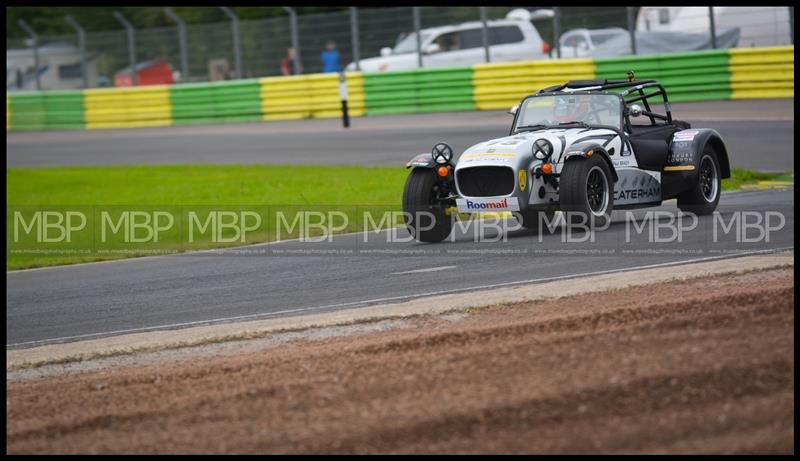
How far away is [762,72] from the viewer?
25906 mm

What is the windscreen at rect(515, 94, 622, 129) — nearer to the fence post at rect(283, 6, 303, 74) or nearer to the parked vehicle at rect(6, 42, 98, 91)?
the fence post at rect(283, 6, 303, 74)

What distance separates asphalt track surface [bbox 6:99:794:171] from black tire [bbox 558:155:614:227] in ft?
21.4

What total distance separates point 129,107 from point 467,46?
37.2 feet

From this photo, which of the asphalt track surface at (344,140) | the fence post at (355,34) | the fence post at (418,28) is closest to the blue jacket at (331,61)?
the fence post at (355,34)

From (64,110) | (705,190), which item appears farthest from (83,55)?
(705,190)

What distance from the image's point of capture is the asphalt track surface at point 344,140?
71.1 feet

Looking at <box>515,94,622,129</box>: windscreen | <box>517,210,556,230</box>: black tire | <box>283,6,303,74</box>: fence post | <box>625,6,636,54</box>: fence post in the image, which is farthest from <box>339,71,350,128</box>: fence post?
<box>517,210,556,230</box>: black tire

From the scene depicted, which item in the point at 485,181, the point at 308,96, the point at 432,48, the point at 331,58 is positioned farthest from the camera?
the point at 308,96

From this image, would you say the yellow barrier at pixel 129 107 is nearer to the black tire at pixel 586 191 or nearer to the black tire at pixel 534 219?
the black tire at pixel 534 219

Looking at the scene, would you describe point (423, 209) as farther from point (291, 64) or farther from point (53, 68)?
point (53, 68)

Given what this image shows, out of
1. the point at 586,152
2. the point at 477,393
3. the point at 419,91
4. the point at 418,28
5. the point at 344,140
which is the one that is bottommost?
the point at 477,393

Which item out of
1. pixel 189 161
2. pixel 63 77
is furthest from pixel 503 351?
pixel 63 77

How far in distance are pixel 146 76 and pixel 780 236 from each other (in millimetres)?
28429

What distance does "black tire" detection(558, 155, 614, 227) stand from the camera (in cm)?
1174
